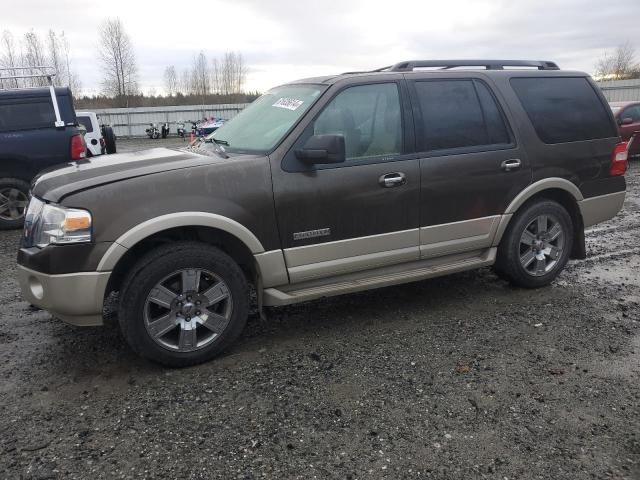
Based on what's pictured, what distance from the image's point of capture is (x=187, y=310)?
136 inches

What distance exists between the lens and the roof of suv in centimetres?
420

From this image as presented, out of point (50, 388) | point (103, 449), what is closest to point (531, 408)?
point (103, 449)

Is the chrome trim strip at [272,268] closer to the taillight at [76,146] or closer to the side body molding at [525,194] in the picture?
the side body molding at [525,194]

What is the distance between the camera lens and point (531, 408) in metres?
3.01

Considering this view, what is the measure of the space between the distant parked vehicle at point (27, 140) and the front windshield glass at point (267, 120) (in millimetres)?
4616

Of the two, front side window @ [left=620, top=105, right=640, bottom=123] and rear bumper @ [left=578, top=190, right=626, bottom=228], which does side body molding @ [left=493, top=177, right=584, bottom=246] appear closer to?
rear bumper @ [left=578, top=190, right=626, bottom=228]

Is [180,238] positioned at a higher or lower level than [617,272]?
higher

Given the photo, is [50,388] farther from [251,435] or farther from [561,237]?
[561,237]

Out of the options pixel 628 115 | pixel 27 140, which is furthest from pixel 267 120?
pixel 628 115

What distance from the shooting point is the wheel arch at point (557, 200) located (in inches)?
178

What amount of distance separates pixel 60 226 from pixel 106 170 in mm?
519

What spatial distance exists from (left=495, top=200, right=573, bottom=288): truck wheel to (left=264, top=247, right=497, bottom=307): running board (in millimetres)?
173

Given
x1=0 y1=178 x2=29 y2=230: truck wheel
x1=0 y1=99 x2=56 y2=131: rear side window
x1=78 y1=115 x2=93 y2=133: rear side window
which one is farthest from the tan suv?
x1=78 y1=115 x2=93 y2=133: rear side window

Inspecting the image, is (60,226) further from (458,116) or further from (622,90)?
(622,90)
